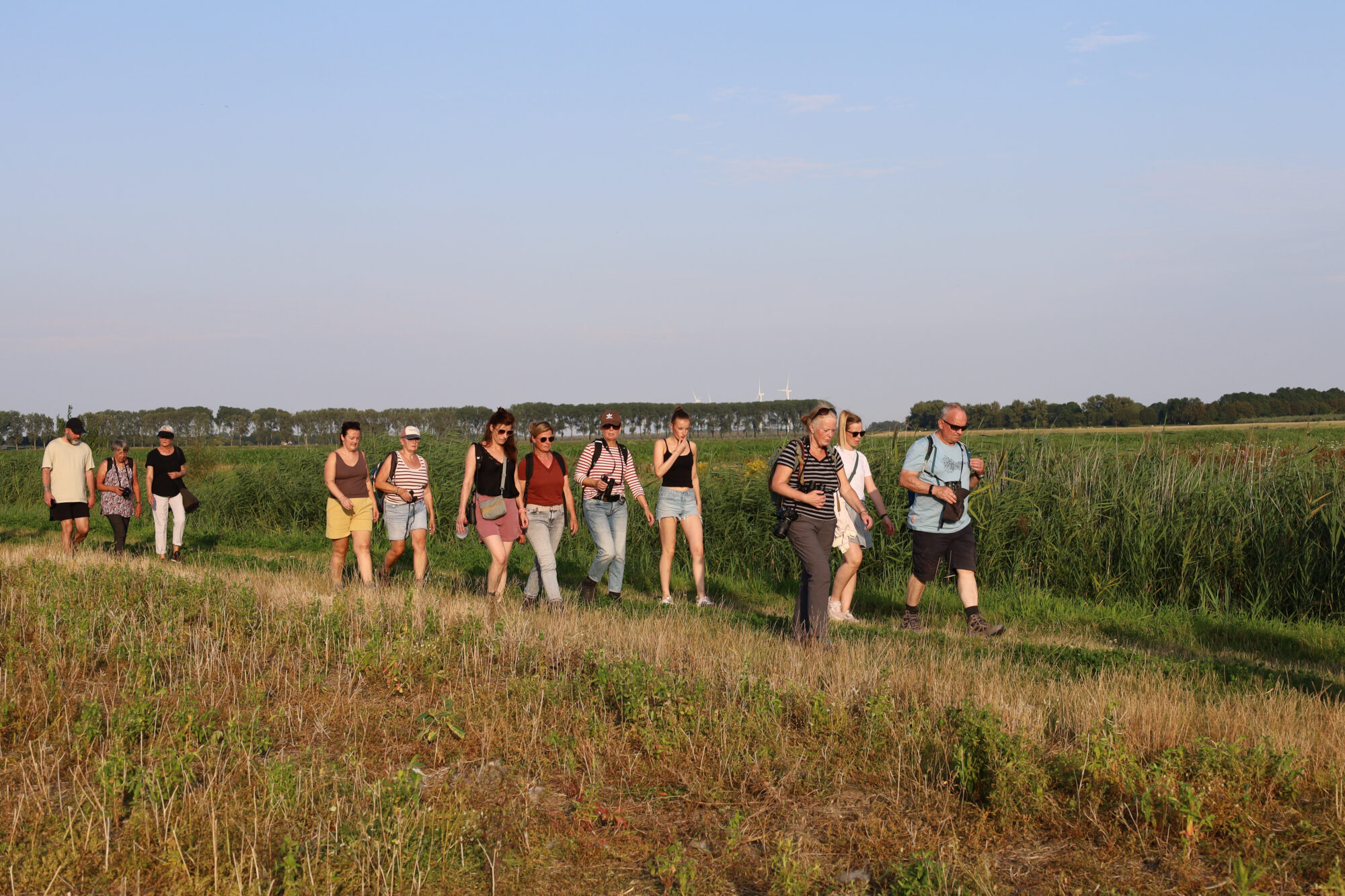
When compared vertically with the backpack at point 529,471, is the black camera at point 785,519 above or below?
below

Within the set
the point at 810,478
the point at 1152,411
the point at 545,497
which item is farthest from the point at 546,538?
the point at 1152,411

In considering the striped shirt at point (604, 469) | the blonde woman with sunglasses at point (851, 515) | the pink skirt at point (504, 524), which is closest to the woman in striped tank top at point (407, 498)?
the pink skirt at point (504, 524)

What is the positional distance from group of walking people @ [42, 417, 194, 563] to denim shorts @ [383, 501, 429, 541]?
183 inches

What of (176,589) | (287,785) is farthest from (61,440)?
(287,785)

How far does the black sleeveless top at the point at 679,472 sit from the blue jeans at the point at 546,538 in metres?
1.21

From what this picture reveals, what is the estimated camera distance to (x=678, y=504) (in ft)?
35.8

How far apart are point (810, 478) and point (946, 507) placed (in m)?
1.99

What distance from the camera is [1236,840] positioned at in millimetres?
4609

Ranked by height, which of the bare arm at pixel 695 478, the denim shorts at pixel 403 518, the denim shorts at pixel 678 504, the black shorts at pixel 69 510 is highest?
the bare arm at pixel 695 478

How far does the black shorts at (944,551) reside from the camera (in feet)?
31.3

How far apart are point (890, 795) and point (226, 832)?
3.00 meters

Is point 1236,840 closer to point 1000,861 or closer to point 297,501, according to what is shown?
point 1000,861

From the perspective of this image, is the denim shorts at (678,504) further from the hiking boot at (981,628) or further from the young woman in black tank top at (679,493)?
the hiking boot at (981,628)

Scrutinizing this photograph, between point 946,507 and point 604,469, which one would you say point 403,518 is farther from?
point 946,507
